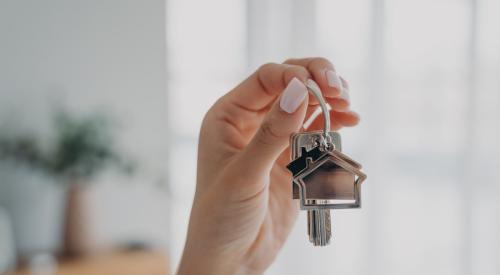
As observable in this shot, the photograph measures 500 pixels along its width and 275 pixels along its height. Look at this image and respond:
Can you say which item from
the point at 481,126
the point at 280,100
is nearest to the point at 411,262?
the point at 481,126

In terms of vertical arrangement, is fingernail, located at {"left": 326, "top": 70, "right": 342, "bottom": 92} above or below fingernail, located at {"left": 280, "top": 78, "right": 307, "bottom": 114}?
above

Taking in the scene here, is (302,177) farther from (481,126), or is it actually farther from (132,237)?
(132,237)

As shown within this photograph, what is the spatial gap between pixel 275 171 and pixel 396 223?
968mm

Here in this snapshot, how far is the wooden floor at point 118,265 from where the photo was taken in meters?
1.84

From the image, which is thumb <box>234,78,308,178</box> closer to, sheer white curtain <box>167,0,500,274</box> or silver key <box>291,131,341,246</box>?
silver key <box>291,131,341,246</box>

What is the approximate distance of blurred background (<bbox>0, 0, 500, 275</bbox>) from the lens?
160 centimetres

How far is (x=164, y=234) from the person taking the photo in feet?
7.27

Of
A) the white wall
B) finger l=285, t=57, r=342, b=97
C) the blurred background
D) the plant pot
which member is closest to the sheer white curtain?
the blurred background

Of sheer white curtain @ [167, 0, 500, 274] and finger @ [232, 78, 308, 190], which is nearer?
finger @ [232, 78, 308, 190]

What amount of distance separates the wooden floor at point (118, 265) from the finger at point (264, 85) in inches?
47.4

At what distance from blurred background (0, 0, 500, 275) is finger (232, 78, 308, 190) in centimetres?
105

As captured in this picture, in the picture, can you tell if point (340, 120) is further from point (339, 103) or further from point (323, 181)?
point (323, 181)

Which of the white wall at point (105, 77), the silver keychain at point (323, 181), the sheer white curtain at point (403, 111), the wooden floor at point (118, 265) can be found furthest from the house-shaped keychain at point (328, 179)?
the white wall at point (105, 77)

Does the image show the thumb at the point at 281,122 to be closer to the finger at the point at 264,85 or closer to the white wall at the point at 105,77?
the finger at the point at 264,85
